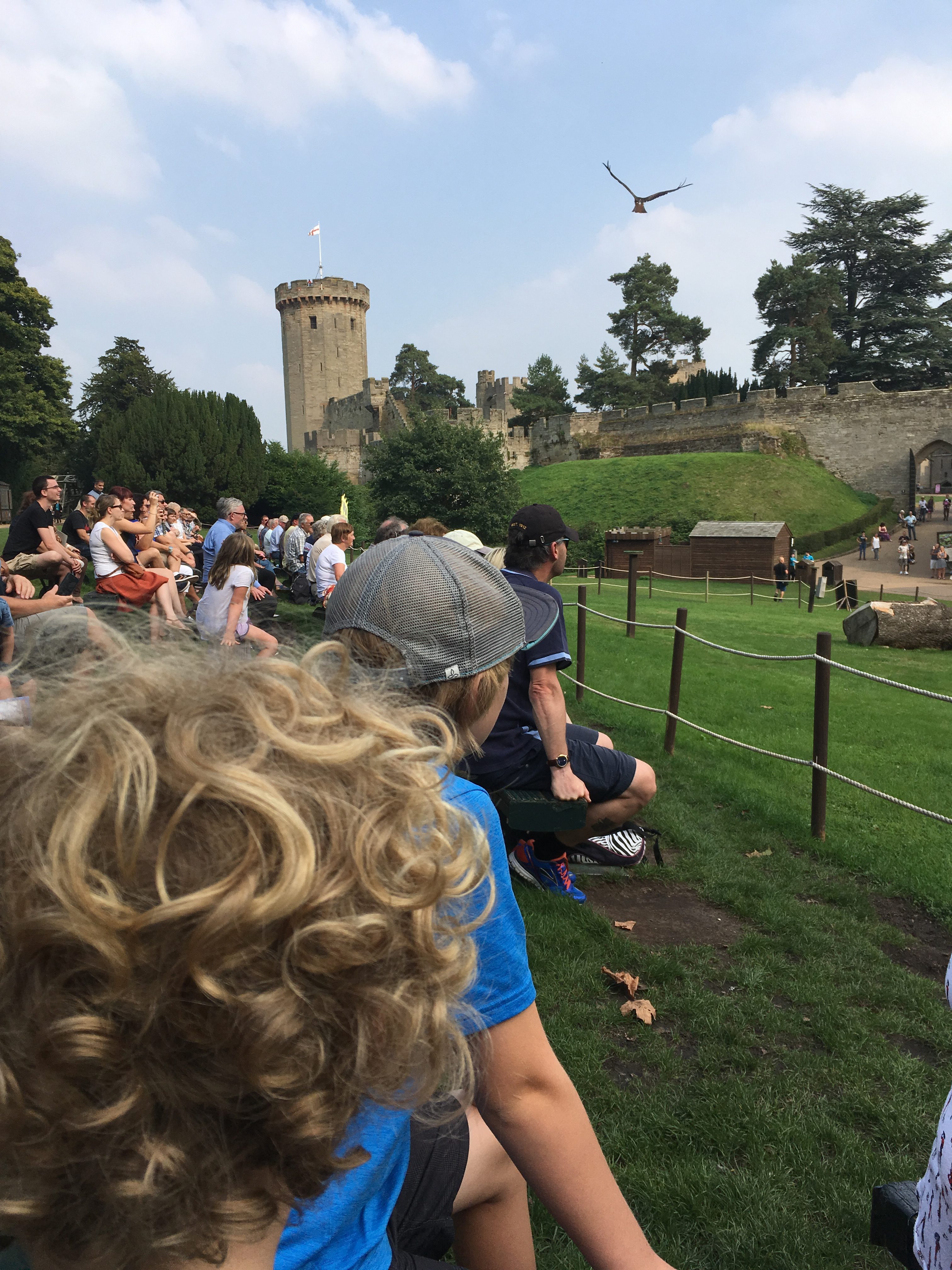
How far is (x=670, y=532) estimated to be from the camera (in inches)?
1337

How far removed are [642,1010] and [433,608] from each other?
2256mm

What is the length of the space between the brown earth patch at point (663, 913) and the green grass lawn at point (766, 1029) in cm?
6

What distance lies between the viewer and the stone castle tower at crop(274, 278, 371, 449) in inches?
2312

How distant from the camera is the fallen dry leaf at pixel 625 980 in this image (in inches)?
135

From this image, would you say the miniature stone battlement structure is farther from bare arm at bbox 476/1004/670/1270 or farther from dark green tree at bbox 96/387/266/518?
bare arm at bbox 476/1004/670/1270

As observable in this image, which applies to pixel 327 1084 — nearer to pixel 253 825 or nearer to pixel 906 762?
pixel 253 825

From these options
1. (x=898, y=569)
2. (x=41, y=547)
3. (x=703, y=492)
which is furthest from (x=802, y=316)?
(x=41, y=547)

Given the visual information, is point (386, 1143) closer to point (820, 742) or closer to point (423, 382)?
point (820, 742)

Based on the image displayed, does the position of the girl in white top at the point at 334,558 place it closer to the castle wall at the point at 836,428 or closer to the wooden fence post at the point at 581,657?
the wooden fence post at the point at 581,657

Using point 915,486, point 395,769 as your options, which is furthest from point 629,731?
point 915,486

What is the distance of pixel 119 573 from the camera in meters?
8.01

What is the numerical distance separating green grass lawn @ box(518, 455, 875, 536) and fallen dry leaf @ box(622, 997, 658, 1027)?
37009mm

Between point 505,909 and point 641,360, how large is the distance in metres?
66.4

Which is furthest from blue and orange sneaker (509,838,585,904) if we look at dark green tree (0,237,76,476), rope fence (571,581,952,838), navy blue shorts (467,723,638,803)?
dark green tree (0,237,76,476)
